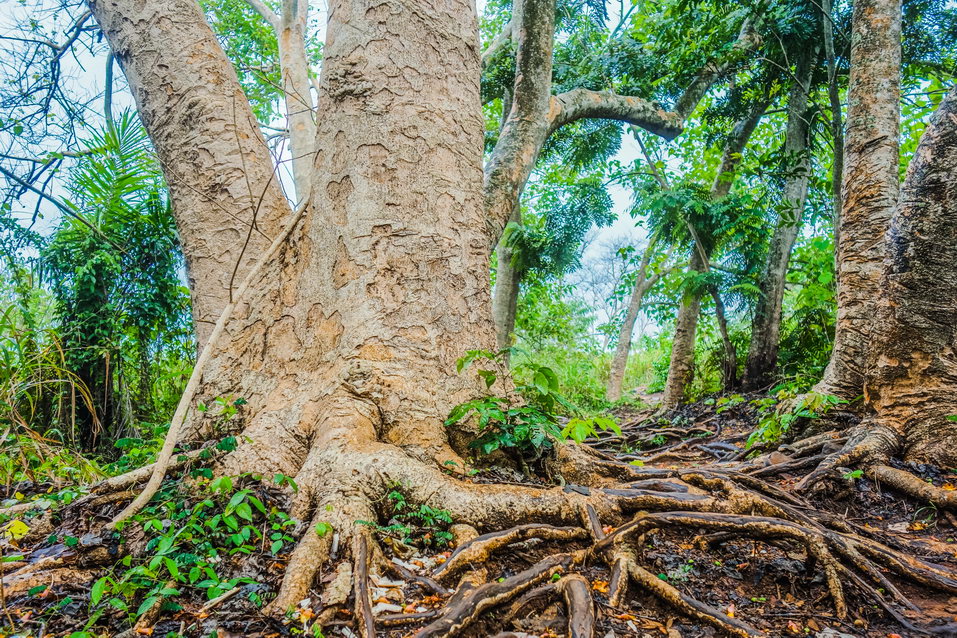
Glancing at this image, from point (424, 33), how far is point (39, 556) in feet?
9.86

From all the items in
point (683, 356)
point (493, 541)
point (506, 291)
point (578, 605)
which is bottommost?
point (578, 605)

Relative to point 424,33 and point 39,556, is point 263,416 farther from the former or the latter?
point 424,33

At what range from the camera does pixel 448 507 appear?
6.67 ft

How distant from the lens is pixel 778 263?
6215mm

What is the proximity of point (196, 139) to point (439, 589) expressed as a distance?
10.0ft

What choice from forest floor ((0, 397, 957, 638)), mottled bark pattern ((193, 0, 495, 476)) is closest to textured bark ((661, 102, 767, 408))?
forest floor ((0, 397, 957, 638))

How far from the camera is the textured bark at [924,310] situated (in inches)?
104

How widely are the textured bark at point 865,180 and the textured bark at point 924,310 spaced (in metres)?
0.94

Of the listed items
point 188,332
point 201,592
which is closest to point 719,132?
point 188,332

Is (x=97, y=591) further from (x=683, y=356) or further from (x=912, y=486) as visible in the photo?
(x=683, y=356)

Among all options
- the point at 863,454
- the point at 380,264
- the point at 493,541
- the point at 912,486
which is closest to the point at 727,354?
the point at 863,454

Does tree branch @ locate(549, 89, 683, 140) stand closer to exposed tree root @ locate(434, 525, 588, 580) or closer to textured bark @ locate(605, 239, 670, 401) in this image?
exposed tree root @ locate(434, 525, 588, 580)

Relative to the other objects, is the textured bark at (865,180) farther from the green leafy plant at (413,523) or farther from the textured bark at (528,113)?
the green leafy plant at (413,523)

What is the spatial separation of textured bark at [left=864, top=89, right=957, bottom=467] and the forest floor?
765 mm
